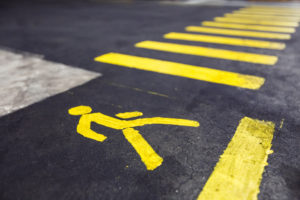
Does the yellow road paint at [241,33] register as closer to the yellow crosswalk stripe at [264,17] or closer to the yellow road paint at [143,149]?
the yellow crosswalk stripe at [264,17]

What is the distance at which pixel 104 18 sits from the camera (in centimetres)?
940

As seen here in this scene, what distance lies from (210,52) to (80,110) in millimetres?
3256

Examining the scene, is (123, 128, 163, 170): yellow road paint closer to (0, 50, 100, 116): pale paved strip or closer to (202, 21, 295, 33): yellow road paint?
(0, 50, 100, 116): pale paved strip

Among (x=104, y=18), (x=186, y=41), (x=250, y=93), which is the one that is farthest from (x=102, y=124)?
(x=104, y=18)

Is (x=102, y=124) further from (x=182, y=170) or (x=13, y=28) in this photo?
(x=13, y=28)

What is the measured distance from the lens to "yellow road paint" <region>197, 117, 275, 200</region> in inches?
72.9

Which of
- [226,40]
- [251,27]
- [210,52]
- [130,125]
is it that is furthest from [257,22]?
[130,125]

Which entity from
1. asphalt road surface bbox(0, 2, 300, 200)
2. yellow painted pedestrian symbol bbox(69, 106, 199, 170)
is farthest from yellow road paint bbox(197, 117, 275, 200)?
yellow painted pedestrian symbol bbox(69, 106, 199, 170)

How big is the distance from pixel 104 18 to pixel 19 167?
8.19 meters

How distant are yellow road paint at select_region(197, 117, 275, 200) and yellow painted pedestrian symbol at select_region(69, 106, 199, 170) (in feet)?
1.60

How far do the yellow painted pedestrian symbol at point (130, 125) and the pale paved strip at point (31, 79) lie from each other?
2.62 feet

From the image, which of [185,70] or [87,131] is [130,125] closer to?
[87,131]

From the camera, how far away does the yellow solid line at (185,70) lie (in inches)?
148


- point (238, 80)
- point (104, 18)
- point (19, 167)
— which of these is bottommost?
point (19, 167)
